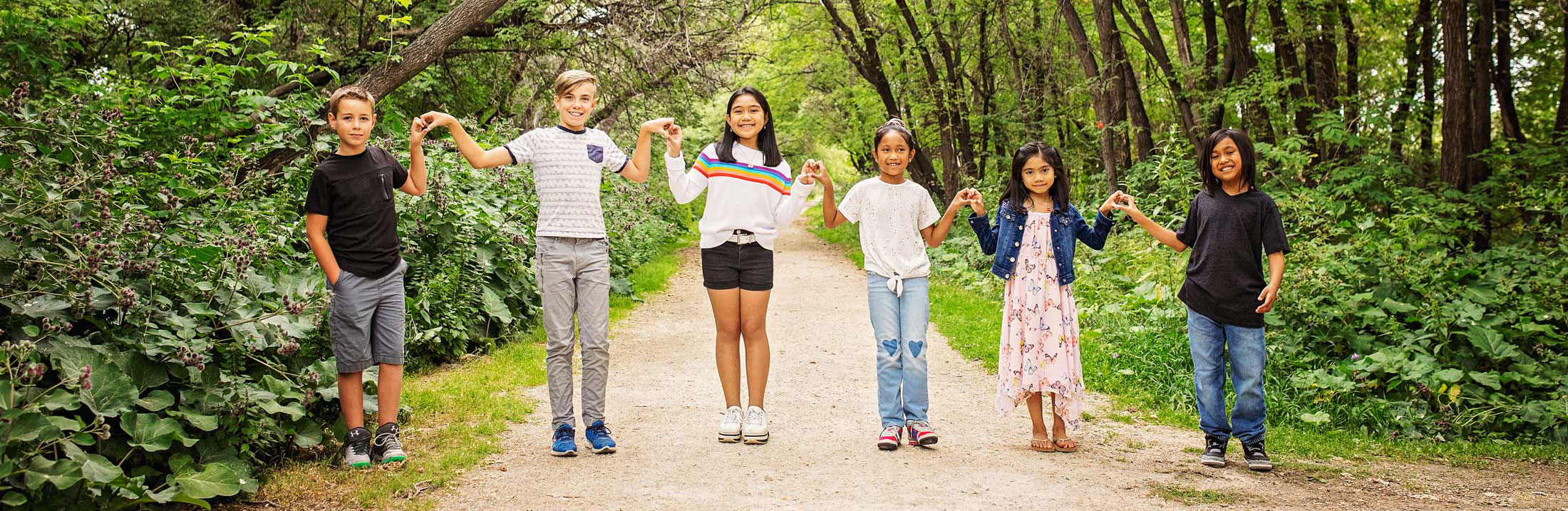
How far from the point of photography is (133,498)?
3.22 meters

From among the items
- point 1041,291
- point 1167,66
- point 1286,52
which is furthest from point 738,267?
point 1286,52

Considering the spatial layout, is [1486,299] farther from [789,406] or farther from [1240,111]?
[1240,111]

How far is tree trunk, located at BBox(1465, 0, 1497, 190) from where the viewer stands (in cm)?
984

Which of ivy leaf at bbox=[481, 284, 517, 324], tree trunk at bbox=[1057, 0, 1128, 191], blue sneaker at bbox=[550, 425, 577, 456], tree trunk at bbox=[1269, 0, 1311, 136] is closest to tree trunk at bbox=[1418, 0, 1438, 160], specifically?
tree trunk at bbox=[1269, 0, 1311, 136]

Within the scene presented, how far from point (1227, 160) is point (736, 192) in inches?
91.6

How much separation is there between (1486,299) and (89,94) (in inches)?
327

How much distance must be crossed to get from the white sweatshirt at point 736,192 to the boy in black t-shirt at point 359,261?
4.11 feet

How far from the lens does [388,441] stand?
4.38 meters

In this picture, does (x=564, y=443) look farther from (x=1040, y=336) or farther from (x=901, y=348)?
(x=1040, y=336)

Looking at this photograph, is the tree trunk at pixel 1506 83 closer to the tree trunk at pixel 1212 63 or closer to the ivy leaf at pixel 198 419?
the tree trunk at pixel 1212 63

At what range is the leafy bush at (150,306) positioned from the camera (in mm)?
3182

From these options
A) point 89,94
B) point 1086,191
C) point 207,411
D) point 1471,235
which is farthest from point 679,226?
point 207,411

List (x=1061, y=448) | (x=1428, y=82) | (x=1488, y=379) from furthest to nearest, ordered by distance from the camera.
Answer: (x=1428, y=82) < (x=1488, y=379) < (x=1061, y=448)

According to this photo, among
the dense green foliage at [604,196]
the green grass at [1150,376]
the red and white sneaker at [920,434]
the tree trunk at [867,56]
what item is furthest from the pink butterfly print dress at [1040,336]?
the tree trunk at [867,56]
